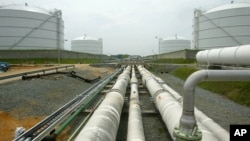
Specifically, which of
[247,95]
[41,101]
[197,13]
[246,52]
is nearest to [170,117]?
[41,101]

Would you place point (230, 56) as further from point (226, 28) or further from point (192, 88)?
point (226, 28)

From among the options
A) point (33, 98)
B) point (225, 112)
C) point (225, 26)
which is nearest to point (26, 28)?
point (33, 98)

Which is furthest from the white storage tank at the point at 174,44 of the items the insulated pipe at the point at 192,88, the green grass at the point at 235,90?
the insulated pipe at the point at 192,88

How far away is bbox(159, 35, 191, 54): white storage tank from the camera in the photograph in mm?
90544

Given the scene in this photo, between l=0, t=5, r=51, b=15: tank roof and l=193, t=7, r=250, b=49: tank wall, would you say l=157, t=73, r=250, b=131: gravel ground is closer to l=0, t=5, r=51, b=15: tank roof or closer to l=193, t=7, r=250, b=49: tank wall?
l=193, t=7, r=250, b=49: tank wall

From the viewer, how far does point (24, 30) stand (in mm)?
55625

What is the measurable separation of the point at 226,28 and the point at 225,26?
0.54m

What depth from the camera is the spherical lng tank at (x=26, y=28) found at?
54.2 meters

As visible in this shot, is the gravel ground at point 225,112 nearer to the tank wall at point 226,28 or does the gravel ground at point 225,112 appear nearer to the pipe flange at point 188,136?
the pipe flange at point 188,136

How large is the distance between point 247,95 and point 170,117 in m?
13.3

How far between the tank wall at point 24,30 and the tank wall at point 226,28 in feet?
124

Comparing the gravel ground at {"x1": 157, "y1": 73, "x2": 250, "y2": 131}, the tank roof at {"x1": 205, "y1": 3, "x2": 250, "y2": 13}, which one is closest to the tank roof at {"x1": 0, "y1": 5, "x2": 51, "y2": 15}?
the tank roof at {"x1": 205, "y1": 3, "x2": 250, "y2": 13}

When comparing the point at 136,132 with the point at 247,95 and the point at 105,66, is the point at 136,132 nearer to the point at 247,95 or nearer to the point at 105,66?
the point at 247,95

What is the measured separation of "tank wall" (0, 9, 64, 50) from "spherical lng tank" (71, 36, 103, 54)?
122 ft
